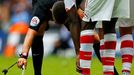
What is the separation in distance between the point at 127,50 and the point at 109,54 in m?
0.52

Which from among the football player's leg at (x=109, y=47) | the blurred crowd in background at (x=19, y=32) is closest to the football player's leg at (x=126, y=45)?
the football player's leg at (x=109, y=47)

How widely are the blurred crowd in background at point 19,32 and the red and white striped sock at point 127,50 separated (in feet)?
29.9

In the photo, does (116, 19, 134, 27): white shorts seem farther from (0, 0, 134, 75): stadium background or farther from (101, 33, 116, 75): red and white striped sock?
(0, 0, 134, 75): stadium background

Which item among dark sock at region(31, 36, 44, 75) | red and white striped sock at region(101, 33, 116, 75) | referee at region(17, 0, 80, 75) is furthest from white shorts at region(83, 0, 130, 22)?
dark sock at region(31, 36, 44, 75)

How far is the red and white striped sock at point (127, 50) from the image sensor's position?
8.91 m

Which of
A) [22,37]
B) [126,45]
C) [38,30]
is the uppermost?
[38,30]

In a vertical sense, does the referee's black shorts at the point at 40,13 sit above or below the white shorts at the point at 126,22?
above

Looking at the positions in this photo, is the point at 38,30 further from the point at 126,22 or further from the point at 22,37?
the point at 22,37

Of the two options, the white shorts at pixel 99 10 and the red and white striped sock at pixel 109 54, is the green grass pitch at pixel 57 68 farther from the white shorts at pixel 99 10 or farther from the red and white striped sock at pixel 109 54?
the white shorts at pixel 99 10

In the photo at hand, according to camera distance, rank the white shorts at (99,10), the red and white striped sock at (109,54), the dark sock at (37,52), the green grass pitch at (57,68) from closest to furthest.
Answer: the white shorts at (99,10)
the red and white striped sock at (109,54)
the dark sock at (37,52)
the green grass pitch at (57,68)

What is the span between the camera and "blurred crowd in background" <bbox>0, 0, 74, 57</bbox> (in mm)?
18328

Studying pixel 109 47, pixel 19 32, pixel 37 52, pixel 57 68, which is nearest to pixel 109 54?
pixel 109 47

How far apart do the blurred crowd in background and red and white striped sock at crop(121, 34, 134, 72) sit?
9099 mm

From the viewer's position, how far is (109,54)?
28.0ft
